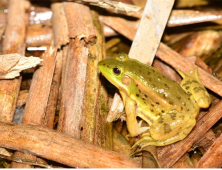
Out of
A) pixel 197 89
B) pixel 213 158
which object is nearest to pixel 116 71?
pixel 197 89

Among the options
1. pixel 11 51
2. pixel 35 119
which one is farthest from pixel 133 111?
pixel 11 51

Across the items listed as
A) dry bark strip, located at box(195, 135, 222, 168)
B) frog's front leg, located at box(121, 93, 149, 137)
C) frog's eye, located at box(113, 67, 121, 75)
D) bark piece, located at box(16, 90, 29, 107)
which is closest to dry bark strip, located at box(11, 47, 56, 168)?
bark piece, located at box(16, 90, 29, 107)

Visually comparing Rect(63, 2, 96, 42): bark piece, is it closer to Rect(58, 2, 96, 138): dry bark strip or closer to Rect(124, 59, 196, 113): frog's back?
Rect(58, 2, 96, 138): dry bark strip

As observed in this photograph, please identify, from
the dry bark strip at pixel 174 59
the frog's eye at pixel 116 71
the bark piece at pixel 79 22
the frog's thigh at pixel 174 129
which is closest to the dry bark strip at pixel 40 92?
the bark piece at pixel 79 22

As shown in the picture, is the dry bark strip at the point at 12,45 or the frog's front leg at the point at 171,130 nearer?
the frog's front leg at the point at 171,130

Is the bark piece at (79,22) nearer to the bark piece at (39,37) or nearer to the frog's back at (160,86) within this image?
the bark piece at (39,37)

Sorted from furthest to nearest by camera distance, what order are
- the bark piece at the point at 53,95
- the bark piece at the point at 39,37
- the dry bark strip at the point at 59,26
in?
the bark piece at the point at 39,37, the dry bark strip at the point at 59,26, the bark piece at the point at 53,95

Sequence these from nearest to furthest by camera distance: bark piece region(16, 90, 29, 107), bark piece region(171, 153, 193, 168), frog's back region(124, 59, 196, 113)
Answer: bark piece region(171, 153, 193, 168), frog's back region(124, 59, 196, 113), bark piece region(16, 90, 29, 107)
